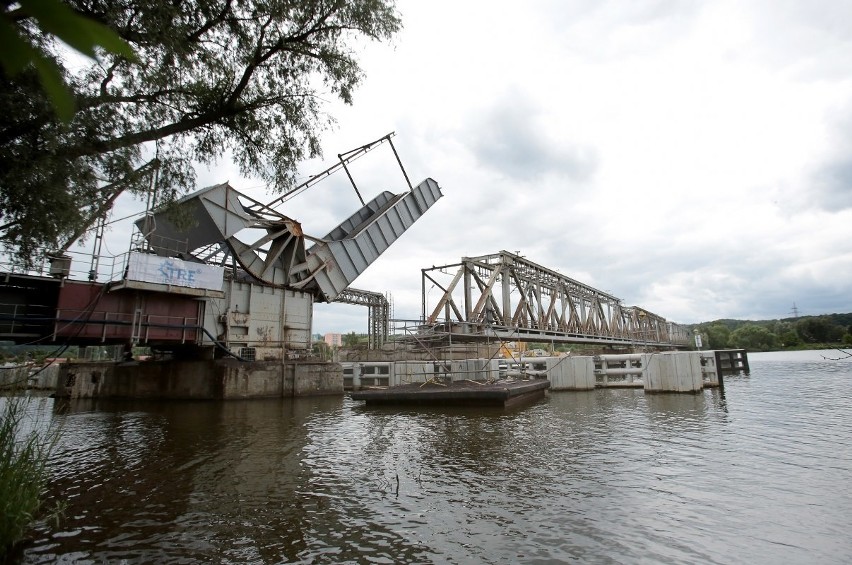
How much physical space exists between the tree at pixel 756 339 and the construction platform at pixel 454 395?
11711 centimetres

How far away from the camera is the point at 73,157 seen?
762 cm

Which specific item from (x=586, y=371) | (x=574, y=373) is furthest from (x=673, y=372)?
(x=574, y=373)

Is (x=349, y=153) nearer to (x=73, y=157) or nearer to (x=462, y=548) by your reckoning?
(x=73, y=157)

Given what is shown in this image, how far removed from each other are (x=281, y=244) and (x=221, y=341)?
229 inches

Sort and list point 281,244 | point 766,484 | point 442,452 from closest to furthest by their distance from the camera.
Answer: point 766,484
point 442,452
point 281,244

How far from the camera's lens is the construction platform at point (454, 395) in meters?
15.9

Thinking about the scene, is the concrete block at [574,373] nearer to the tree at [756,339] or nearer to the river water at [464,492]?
the river water at [464,492]

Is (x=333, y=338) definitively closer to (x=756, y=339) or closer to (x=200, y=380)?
(x=200, y=380)

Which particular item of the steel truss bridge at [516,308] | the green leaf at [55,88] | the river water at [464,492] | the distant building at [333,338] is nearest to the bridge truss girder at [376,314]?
the steel truss bridge at [516,308]

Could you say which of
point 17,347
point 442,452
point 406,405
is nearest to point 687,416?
point 442,452

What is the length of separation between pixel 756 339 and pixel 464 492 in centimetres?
13332

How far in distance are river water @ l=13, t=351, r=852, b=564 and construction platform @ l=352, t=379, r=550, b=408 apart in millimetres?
2775

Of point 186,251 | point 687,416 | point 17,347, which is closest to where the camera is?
point 687,416

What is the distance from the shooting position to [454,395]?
53.9 feet
